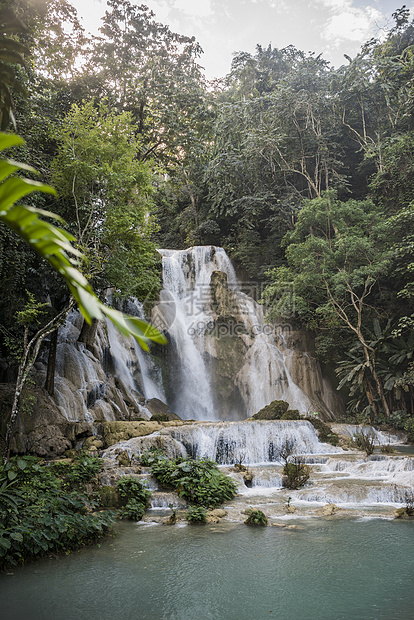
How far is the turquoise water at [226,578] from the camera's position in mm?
3754

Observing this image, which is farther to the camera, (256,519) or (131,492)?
(131,492)

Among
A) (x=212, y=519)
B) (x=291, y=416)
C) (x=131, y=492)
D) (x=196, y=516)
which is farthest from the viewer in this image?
(x=291, y=416)

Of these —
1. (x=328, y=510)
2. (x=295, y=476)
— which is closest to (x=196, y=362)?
(x=295, y=476)

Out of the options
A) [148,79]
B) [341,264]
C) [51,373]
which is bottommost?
[51,373]

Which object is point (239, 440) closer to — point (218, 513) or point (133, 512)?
point (218, 513)

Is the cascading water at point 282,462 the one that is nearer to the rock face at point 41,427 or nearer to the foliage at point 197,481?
the foliage at point 197,481

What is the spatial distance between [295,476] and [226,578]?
4.43m

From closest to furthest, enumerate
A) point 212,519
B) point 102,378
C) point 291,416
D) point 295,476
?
point 212,519
point 295,476
point 291,416
point 102,378

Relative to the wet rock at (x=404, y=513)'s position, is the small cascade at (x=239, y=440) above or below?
above

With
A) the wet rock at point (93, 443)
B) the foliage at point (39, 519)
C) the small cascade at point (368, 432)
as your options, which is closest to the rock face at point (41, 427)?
the wet rock at point (93, 443)

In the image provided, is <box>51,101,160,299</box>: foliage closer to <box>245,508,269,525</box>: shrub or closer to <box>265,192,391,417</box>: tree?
<box>245,508,269,525</box>: shrub

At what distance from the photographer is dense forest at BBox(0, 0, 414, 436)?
988cm

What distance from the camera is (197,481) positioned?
766 cm

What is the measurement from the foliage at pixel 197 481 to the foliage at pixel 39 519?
209 cm
